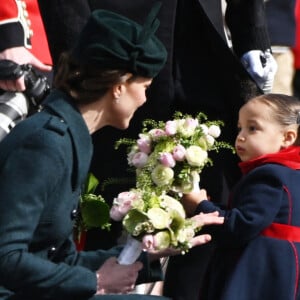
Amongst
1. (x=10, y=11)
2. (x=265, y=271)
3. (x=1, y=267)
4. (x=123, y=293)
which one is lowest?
(x=265, y=271)

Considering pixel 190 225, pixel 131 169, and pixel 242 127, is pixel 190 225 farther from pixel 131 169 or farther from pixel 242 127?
pixel 242 127

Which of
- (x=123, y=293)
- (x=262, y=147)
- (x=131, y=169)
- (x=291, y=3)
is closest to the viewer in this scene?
(x=123, y=293)

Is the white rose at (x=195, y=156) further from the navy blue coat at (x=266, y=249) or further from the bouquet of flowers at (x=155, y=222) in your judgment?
the navy blue coat at (x=266, y=249)

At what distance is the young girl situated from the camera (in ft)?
12.9

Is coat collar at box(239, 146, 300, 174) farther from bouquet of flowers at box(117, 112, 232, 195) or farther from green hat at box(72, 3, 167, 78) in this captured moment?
green hat at box(72, 3, 167, 78)

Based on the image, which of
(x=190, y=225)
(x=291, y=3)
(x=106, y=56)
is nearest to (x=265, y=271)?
(x=190, y=225)

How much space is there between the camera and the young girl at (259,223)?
12.9ft

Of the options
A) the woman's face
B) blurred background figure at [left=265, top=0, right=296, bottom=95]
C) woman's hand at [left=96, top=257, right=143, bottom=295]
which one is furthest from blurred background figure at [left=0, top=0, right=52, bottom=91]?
blurred background figure at [left=265, top=0, right=296, bottom=95]

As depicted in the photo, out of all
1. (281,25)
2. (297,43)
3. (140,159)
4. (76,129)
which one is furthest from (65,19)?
(297,43)

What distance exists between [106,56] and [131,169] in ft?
2.26

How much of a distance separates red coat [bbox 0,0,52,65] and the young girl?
78cm

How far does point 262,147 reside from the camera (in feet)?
13.5

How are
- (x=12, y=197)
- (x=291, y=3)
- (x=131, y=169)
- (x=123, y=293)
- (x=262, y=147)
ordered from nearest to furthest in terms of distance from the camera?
1. (x=12, y=197)
2. (x=123, y=293)
3. (x=131, y=169)
4. (x=262, y=147)
5. (x=291, y=3)

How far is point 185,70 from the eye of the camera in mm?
4207
